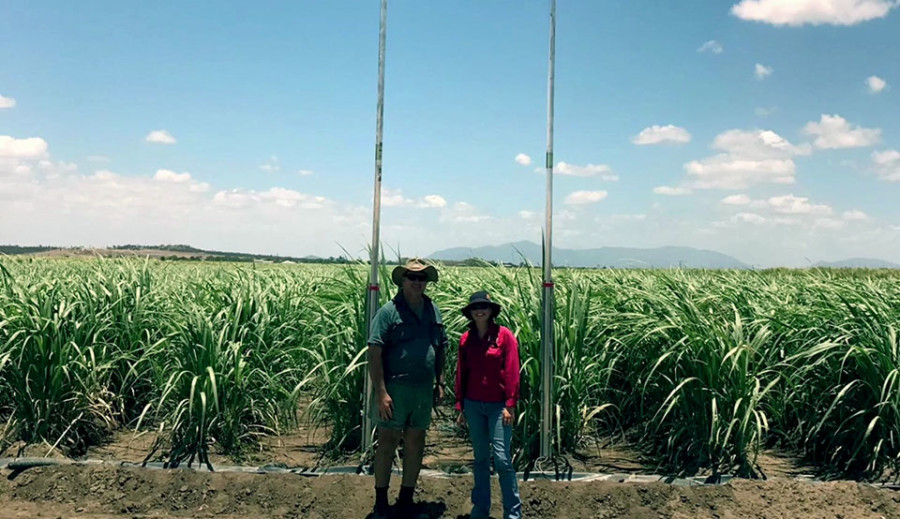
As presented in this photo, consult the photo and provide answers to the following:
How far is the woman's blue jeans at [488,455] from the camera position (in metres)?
3.74

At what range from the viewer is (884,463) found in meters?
4.47

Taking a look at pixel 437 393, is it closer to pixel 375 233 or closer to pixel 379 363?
pixel 379 363

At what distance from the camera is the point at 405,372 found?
3.80 metres

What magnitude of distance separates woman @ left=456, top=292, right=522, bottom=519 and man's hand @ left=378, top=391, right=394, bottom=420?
0.45 metres

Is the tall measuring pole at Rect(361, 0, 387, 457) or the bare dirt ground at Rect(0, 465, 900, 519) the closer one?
the bare dirt ground at Rect(0, 465, 900, 519)

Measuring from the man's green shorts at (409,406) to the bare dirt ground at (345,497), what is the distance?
574mm

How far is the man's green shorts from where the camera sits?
12.5 feet

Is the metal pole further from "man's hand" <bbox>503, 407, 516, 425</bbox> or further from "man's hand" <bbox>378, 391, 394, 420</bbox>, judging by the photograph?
"man's hand" <bbox>378, 391, 394, 420</bbox>

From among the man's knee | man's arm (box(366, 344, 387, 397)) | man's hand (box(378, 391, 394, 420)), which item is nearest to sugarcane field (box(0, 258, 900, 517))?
the man's knee

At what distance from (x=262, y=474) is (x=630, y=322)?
3032 millimetres

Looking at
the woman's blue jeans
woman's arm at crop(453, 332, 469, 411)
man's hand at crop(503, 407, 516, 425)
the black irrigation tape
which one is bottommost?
the black irrigation tape

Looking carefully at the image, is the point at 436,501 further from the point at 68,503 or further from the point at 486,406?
the point at 68,503

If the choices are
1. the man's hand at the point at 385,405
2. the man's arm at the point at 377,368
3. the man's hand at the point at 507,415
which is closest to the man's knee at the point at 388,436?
the man's hand at the point at 385,405

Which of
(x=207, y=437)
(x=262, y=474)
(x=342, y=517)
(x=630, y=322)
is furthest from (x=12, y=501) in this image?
(x=630, y=322)
